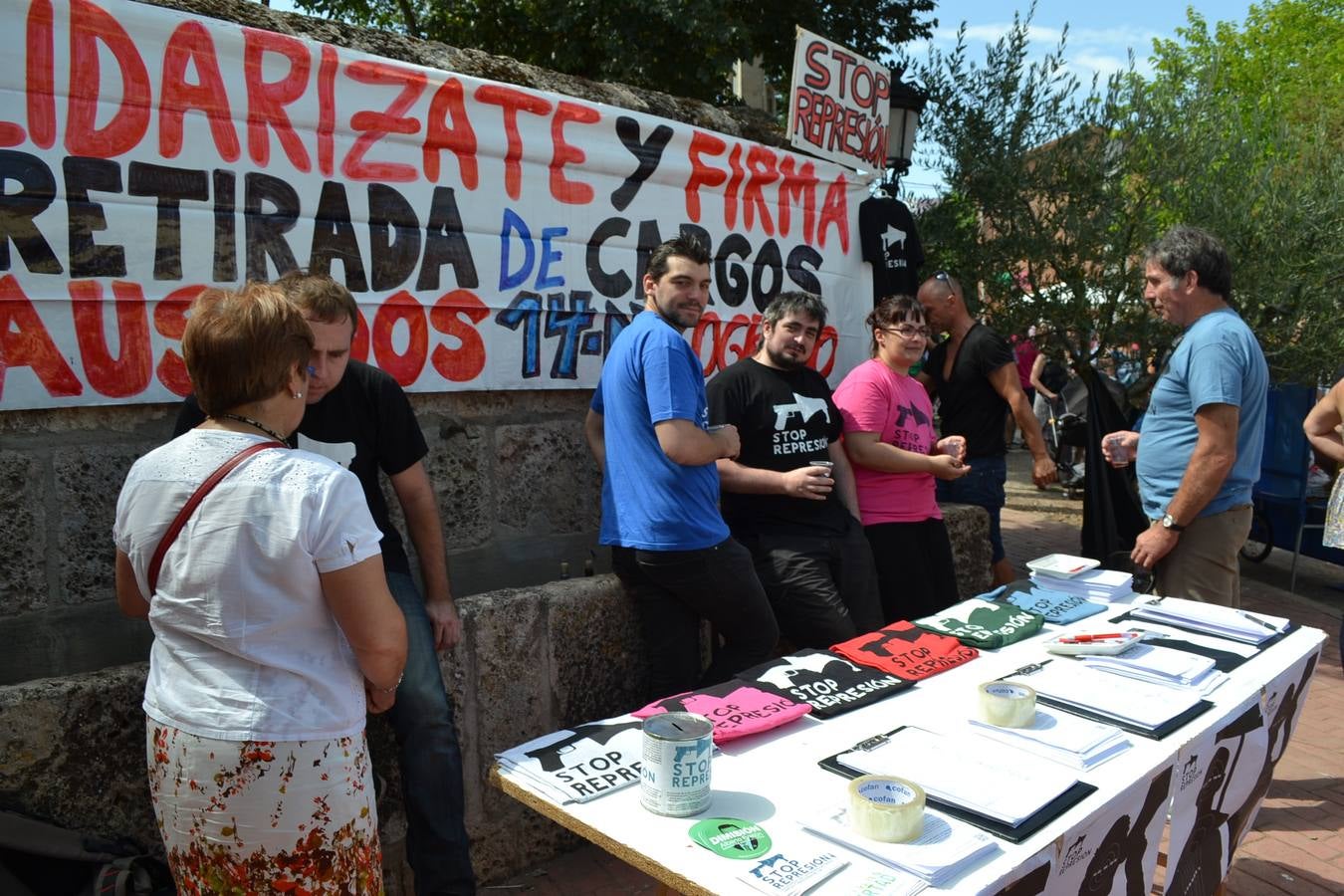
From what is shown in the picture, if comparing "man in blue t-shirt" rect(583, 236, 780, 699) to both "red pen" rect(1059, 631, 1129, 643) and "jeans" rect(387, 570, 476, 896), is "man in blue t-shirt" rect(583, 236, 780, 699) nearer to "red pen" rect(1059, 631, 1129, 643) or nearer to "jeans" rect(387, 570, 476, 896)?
"jeans" rect(387, 570, 476, 896)

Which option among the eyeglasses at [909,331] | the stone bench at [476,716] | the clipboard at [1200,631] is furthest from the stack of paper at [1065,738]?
the eyeglasses at [909,331]

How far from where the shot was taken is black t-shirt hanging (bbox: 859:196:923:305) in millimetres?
5273

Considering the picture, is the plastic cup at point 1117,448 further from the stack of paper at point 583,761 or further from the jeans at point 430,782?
the jeans at point 430,782

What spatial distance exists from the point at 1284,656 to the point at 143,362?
3376 mm

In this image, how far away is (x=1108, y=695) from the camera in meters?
2.32

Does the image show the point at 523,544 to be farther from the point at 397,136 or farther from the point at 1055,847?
the point at 1055,847

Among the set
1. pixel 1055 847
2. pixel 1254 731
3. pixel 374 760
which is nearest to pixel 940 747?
pixel 1055 847

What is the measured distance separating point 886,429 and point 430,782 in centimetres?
225

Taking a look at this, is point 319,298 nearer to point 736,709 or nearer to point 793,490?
point 736,709

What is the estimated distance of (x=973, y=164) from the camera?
6.30 m

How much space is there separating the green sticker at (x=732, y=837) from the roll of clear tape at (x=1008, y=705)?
2.24 ft

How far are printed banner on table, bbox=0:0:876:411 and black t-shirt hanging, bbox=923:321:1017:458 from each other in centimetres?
110

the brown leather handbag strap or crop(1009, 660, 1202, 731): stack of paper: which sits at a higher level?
the brown leather handbag strap

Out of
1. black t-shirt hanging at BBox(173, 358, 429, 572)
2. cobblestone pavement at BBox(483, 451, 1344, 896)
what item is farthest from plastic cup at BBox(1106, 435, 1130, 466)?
black t-shirt hanging at BBox(173, 358, 429, 572)
